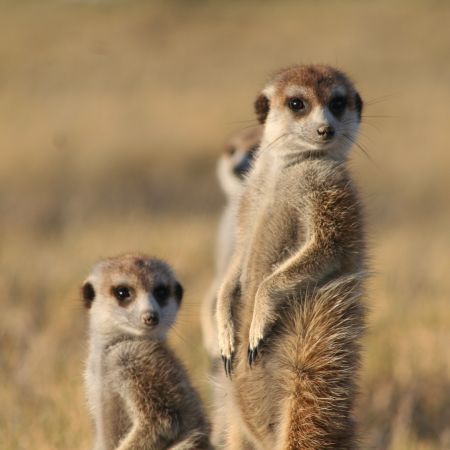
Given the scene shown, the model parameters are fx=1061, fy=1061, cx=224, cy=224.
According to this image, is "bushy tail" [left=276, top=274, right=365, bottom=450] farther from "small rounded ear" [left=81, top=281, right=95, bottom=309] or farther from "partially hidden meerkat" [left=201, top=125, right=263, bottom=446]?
"small rounded ear" [left=81, top=281, right=95, bottom=309]

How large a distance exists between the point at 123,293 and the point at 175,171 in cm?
1135

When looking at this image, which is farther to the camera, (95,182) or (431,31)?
(431,31)

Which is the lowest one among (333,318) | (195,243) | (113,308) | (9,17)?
(9,17)

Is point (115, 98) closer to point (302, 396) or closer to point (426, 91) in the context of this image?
point (426, 91)

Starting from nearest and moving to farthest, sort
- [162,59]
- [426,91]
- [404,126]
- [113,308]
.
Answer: [113,308] → [404,126] → [426,91] → [162,59]

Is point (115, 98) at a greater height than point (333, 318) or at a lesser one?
lesser

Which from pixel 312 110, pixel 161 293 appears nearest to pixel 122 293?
pixel 161 293

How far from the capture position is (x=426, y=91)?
22.3m

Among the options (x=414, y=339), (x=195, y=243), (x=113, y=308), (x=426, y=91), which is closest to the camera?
(x=113, y=308)

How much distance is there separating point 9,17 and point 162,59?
904 cm

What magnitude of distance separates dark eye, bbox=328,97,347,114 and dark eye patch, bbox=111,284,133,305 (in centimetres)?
123

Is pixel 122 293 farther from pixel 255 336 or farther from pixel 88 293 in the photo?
pixel 255 336

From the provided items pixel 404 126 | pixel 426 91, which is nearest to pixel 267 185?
pixel 404 126

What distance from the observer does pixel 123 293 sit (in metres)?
4.71
